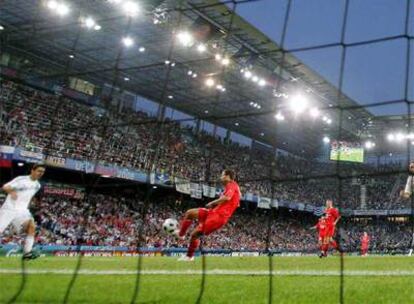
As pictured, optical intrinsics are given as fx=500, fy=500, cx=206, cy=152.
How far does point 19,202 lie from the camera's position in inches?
359

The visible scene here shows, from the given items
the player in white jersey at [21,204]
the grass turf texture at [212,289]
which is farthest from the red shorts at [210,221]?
the player in white jersey at [21,204]

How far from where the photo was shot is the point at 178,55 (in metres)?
22.4

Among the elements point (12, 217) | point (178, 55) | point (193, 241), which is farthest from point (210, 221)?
point (178, 55)

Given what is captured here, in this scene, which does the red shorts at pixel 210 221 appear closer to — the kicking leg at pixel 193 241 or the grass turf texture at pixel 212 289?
the kicking leg at pixel 193 241

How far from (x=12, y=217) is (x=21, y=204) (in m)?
0.28

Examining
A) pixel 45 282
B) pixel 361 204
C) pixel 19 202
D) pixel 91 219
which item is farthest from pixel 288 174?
pixel 45 282

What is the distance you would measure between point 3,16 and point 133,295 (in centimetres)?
1896

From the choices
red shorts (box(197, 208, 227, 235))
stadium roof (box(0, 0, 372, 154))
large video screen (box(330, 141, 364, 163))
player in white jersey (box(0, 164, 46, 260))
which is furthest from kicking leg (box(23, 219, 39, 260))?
large video screen (box(330, 141, 364, 163))

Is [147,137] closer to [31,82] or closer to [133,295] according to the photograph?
[31,82]

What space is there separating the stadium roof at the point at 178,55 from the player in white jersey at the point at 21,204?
8.23 m

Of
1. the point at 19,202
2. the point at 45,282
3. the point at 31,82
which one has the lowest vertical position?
the point at 45,282

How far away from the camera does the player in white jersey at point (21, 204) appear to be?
29.5 feet

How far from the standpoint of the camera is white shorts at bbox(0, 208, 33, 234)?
29.5 ft

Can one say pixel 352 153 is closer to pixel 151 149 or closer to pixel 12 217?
pixel 151 149
